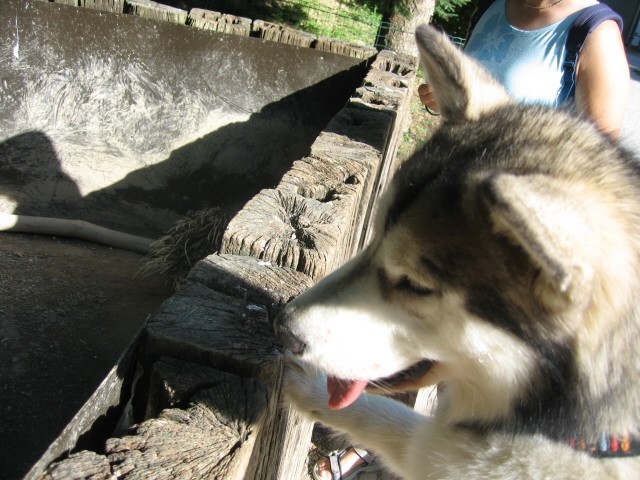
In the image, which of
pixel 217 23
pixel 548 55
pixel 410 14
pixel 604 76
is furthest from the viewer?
pixel 410 14

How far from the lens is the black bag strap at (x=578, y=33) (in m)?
2.32

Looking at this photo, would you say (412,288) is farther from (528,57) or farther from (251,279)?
(528,57)

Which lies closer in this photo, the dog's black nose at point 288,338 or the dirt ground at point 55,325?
the dog's black nose at point 288,338

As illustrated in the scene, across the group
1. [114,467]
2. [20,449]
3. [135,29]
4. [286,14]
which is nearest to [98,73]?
[135,29]

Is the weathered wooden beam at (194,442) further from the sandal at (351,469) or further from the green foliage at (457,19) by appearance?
the green foliage at (457,19)

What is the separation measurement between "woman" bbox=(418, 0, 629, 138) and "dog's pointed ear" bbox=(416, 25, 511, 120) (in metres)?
0.42

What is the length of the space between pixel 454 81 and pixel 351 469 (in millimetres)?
2401

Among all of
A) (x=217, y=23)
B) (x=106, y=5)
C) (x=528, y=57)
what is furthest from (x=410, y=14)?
(x=528, y=57)

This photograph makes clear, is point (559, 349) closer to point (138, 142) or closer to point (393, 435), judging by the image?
point (393, 435)

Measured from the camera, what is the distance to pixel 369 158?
3.05 meters

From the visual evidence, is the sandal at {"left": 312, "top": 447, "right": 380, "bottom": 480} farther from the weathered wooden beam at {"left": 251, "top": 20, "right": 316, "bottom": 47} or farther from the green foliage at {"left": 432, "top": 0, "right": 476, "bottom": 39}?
the green foliage at {"left": 432, "top": 0, "right": 476, "bottom": 39}

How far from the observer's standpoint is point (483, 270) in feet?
4.44

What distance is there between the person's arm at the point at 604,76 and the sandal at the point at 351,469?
225cm

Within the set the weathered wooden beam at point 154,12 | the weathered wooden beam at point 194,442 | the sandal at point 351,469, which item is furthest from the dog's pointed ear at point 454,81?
the weathered wooden beam at point 154,12
